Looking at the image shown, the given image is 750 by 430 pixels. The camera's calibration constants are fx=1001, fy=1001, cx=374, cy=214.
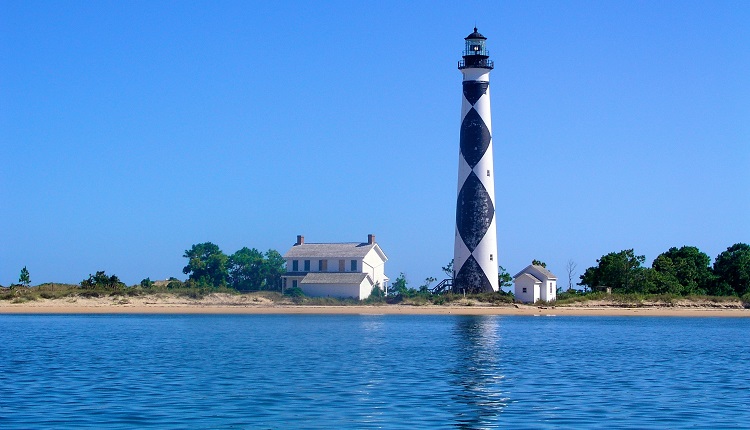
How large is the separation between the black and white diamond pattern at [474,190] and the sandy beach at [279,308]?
3164 mm

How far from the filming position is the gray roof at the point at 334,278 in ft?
212

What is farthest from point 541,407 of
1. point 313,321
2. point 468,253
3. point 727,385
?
point 468,253

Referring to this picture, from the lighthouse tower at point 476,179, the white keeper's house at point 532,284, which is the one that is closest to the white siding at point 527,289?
the white keeper's house at point 532,284

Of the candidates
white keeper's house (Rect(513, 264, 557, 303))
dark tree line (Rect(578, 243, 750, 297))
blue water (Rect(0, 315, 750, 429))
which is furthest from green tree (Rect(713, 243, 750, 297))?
blue water (Rect(0, 315, 750, 429))

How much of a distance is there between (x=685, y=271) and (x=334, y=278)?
915 inches

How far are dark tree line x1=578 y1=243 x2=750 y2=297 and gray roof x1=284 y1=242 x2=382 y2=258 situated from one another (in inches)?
600

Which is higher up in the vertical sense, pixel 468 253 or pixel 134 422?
pixel 468 253

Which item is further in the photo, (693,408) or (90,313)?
(90,313)

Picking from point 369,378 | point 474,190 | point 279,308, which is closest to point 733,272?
point 474,190

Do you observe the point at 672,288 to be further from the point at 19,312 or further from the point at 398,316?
the point at 19,312

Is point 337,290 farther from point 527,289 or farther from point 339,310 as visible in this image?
point 527,289

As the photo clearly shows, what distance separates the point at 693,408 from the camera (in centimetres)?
1933

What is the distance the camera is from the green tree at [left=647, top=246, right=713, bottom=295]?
6406 cm

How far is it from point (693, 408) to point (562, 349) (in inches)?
569
